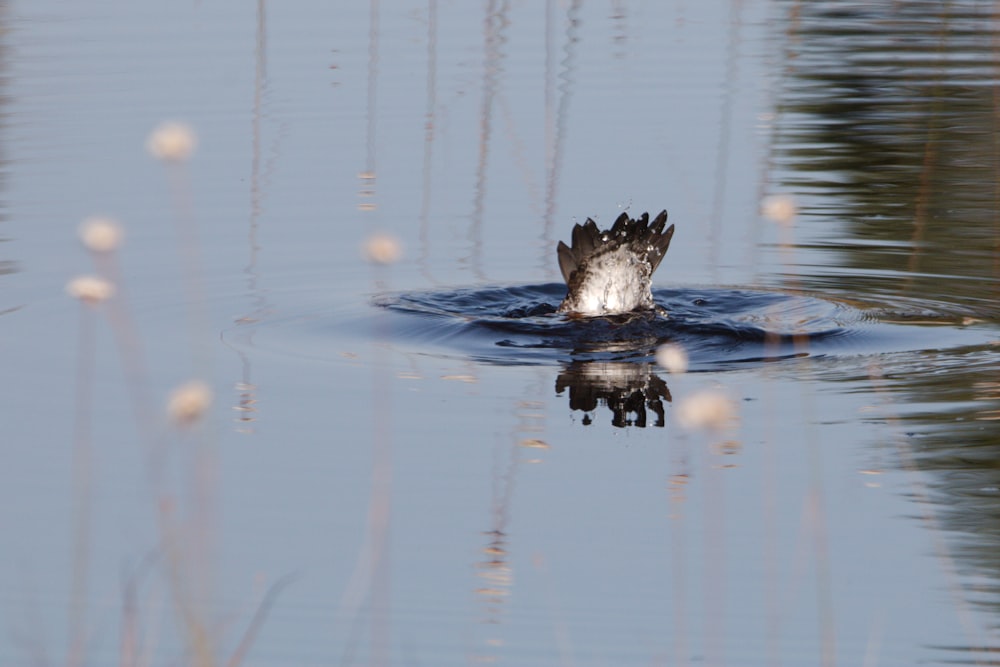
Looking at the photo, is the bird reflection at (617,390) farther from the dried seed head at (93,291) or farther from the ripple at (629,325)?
the dried seed head at (93,291)

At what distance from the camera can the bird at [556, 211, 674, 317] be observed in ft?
24.6

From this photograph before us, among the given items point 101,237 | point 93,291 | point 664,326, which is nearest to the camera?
point 101,237

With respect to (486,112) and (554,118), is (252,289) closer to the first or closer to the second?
(486,112)

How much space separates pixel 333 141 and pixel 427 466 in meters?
5.16

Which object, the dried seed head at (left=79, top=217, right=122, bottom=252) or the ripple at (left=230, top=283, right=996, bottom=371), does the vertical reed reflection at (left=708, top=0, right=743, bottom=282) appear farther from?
the dried seed head at (left=79, top=217, right=122, bottom=252)

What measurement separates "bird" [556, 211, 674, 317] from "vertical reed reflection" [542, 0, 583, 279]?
17.7 inches

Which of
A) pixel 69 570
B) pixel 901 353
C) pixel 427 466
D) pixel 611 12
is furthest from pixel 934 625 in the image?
pixel 611 12

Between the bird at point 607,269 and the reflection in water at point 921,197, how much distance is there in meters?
0.83

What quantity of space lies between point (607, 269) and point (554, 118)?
2950 millimetres

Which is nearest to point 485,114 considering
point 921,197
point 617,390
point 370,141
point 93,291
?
point 370,141

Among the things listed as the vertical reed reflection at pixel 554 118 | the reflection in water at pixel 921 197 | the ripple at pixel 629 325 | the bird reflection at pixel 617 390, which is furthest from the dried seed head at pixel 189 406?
the vertical reed reflection at pixel 554 118

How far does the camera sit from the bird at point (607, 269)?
7.49 metres

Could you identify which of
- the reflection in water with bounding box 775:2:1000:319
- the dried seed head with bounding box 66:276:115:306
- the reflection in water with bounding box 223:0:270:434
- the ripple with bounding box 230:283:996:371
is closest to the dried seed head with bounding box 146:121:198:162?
the dried seed head with bounding box 66:276:115:306

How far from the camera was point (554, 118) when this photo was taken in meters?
10.3
